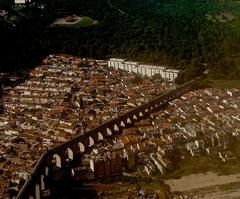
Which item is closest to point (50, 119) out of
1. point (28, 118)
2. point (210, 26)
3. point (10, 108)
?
point (28, 118)

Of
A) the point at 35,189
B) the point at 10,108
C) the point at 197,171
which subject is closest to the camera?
the point at 35,189

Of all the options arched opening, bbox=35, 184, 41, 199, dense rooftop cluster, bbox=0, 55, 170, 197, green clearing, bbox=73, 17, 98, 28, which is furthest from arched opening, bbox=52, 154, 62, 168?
green clearing, bbox=73, 17, 98, 28

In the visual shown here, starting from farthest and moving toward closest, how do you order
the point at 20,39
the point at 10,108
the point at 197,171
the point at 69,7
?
the point at 69,7 → the point at 20,39 → the point at 10,108 → the point at 197,171

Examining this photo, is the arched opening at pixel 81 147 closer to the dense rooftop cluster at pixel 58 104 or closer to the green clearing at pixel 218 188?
the dense rooftop cluster at pixel 58 104

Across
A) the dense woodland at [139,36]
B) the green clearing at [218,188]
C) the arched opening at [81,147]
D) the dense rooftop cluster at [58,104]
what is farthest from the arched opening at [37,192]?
the dense woodland at [139,36]

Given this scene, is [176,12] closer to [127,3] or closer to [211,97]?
[127,3]

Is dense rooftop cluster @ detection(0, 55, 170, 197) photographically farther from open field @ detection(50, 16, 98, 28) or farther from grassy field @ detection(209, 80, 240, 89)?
open field @ detection(50, 16, 98, 28)

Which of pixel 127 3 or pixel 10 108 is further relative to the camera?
pixel 127 3
